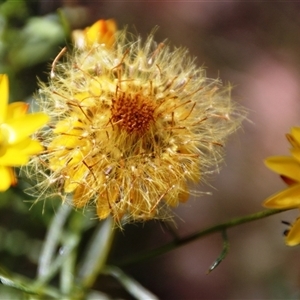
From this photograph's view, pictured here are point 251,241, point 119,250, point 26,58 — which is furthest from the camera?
point 251,241

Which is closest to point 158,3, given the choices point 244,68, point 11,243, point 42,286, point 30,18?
point 244,68

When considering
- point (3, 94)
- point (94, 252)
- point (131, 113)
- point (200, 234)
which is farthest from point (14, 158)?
point (94, 252)

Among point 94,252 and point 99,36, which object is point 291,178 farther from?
point 94,252

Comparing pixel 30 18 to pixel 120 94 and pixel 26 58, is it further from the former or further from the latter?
pixel 120 94

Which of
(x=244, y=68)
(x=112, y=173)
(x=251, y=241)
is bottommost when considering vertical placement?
(x=251, y=241)

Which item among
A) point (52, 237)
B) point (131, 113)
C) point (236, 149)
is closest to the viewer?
point (131, 113)

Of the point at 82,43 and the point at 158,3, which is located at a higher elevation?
the point at 158,3

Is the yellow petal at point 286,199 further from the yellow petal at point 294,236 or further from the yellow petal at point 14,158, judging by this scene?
the yellow petal at point 14,158
